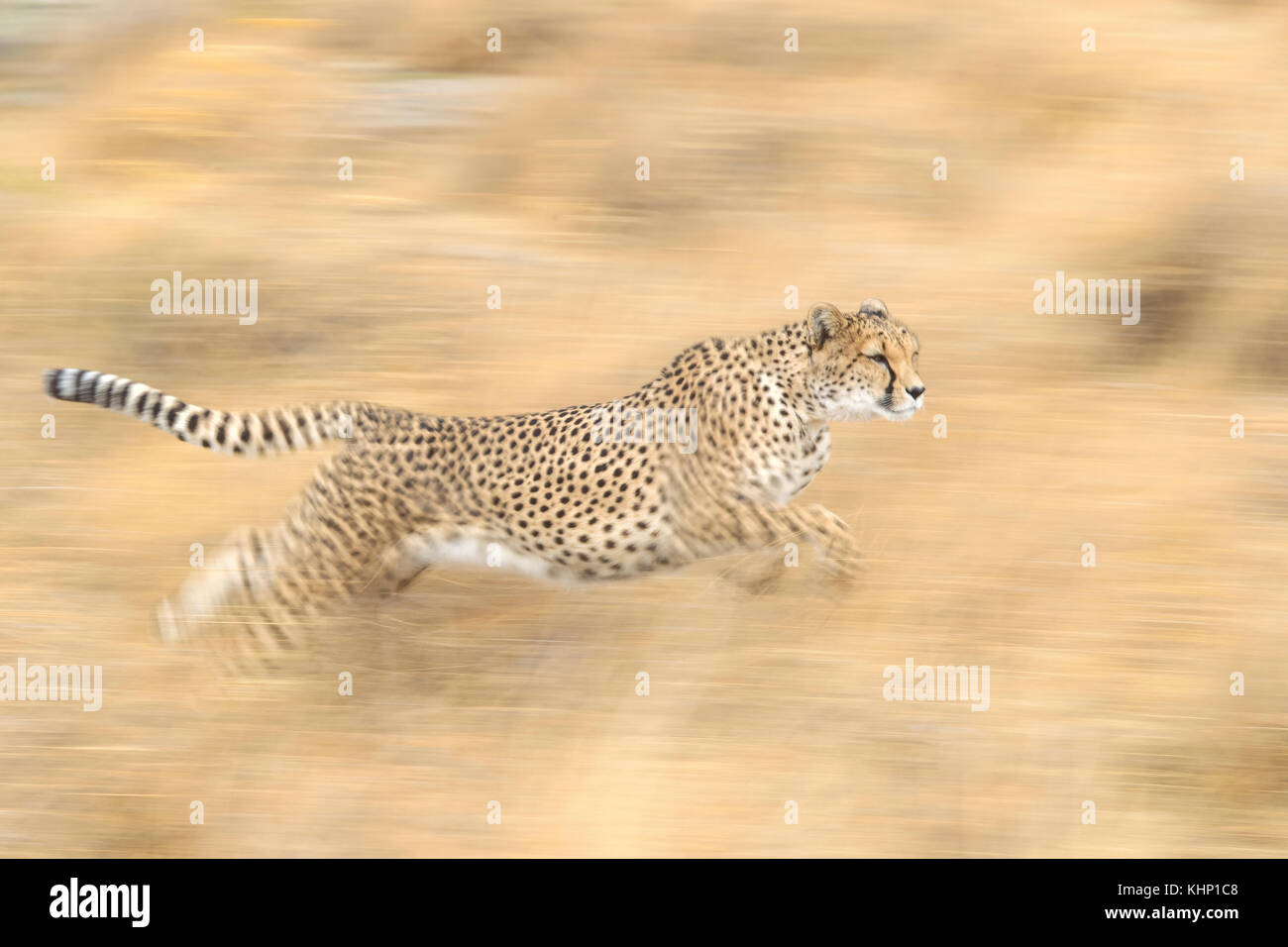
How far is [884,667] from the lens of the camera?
5.42 meters

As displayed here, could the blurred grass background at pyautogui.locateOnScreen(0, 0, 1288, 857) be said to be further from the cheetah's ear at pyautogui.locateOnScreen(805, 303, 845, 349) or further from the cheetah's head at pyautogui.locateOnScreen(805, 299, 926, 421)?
the cheetah's ear at pyautogui.locateOnScreen(805, 303, 845, 349)

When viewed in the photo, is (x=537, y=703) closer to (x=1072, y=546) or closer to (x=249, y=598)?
(x=249, y=598)

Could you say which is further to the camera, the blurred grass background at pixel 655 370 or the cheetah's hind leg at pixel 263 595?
the cheetah's hind leg at pixel 263 595

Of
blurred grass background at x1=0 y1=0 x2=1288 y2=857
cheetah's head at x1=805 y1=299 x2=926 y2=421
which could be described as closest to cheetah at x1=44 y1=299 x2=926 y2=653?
cheetah's head at x1=805 y1=299 x2=926 y2=421

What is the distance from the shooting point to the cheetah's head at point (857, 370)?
5199mm

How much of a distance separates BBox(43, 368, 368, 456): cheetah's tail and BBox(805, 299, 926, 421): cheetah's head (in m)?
1.84

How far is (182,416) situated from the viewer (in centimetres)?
519

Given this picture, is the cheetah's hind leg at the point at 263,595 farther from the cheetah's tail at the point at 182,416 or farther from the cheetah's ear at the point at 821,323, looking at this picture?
the cheetah's ear at the point at 821,323

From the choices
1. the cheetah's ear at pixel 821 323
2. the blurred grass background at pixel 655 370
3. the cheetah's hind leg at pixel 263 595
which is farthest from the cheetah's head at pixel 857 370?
the cheetah's hind leg at pixel 263 595

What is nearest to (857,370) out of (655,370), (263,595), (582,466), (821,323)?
(821,323)

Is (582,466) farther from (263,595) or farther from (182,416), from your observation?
(182,416)

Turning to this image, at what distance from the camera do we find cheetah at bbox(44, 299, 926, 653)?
520cm

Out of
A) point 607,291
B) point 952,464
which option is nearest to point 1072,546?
point 952,464

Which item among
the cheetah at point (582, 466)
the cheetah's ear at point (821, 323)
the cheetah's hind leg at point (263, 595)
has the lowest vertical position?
the cheetah's hind leg at point (263, 595)
